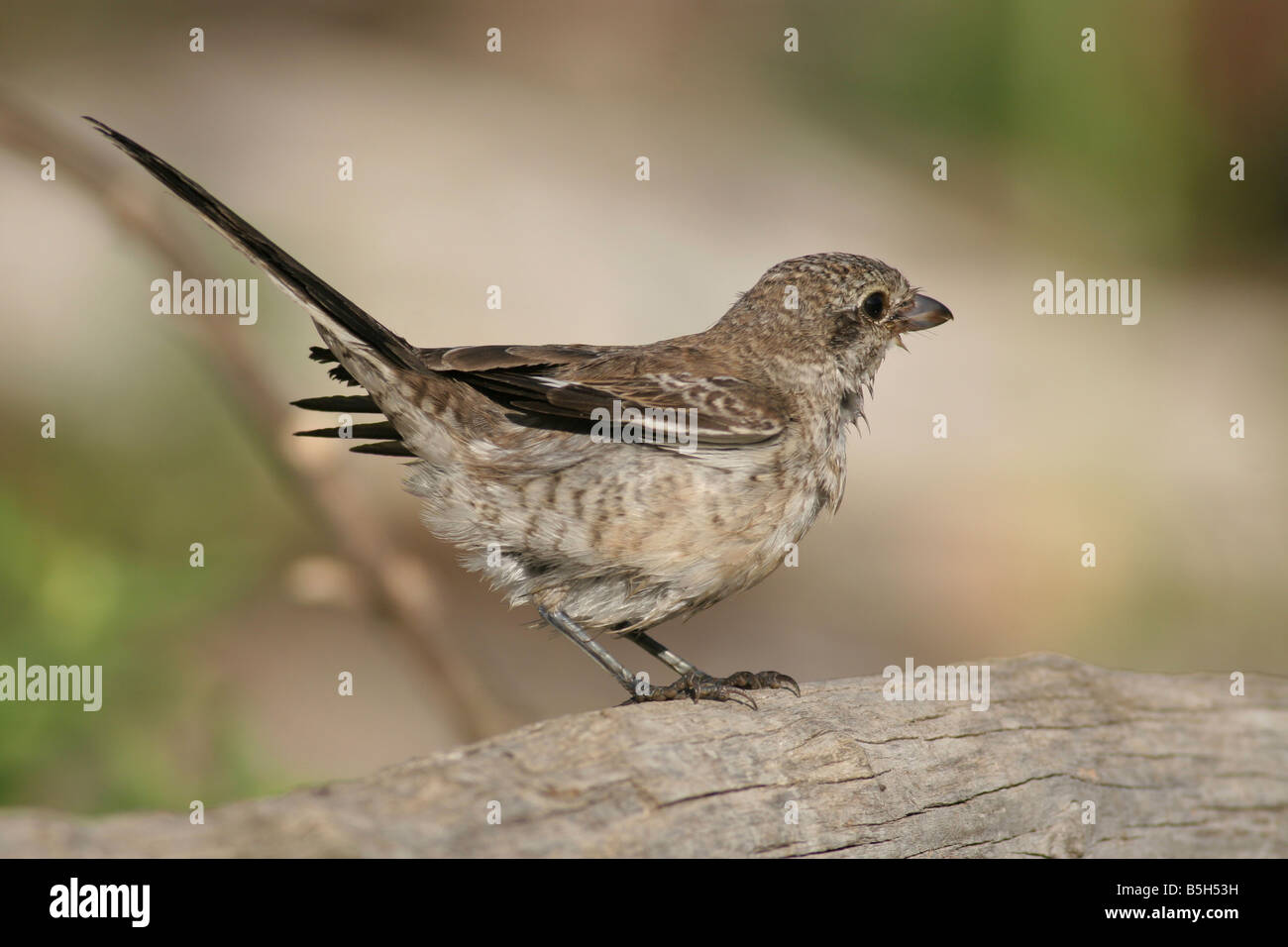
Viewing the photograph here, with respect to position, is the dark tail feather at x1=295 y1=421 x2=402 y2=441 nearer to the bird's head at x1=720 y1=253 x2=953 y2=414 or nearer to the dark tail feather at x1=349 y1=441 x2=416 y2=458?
A: the dark tail feather at x1=349 y1=441 x2=416 y2=458

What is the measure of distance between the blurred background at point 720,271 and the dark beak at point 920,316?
256cm

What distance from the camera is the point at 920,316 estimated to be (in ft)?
15.1

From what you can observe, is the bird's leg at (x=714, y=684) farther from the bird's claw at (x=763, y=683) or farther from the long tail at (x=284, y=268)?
the long tail at (x=284, y=268)

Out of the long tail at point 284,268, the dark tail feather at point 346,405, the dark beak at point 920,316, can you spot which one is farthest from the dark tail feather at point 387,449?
the dark beak at point 920,316

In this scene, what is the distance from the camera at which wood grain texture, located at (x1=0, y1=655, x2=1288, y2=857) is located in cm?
254

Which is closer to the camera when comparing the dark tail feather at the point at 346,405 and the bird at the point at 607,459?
the bird at the point at 607,459

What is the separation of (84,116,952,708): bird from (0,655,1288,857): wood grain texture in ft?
1.34

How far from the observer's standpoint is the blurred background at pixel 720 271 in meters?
7.63

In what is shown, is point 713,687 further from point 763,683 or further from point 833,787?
point 833,787

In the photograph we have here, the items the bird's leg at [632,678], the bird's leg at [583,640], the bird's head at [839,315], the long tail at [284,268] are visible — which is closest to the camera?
the long tail at [284,268]

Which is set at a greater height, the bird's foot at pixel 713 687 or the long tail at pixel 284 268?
the long tail at pixel 284 268

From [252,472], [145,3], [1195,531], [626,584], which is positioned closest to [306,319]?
[252,472]

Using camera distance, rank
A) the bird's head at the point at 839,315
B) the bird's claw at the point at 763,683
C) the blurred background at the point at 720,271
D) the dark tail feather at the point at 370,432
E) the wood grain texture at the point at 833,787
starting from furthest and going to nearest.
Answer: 1. the blurred background at the point at 720,271
2. the bird's head at the point at 839,315
3. the dark tail feather at the point at 370,432
4. the bird's claw at the point at 763,683
5. the wood grain texture at the point at 833,787

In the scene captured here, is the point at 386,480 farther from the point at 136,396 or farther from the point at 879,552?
the point at 879,552
